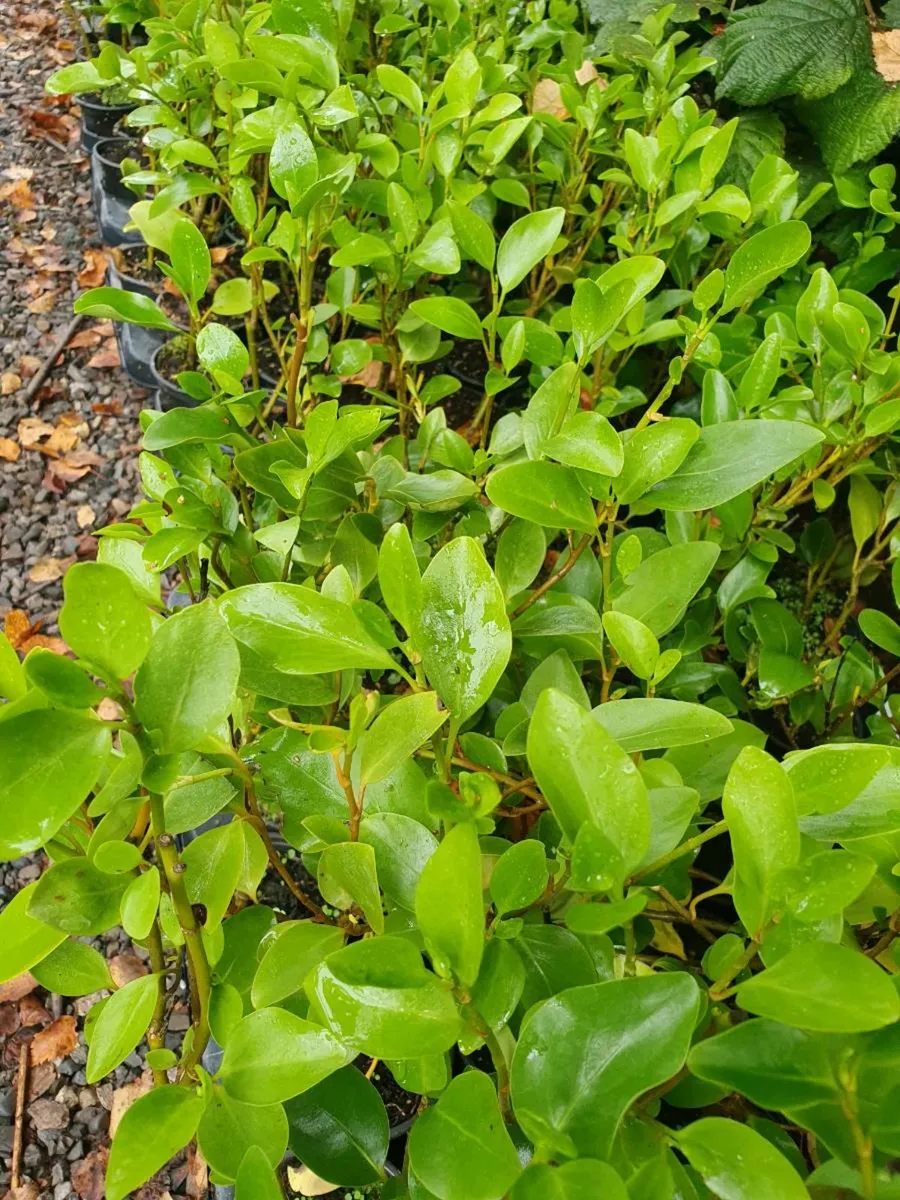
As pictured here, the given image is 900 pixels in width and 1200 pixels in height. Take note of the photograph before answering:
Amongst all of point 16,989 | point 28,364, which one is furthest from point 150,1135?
point 28,364

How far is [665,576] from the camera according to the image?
2.04 feet

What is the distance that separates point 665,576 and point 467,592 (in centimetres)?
20

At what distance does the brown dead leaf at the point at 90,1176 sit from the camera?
110 cm

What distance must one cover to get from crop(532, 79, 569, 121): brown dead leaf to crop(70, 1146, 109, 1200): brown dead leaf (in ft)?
5.48

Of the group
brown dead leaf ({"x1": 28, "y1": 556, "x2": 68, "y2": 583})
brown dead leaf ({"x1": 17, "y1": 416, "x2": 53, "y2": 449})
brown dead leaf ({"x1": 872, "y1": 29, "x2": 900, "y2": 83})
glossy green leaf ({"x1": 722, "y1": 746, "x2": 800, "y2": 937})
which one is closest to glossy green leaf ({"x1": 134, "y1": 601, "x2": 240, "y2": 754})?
glossy green leaf ({"x1": 722, "y1": 746, "x2": 800, "y2": 937})

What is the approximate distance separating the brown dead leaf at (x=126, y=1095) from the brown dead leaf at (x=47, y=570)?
99 centimetres

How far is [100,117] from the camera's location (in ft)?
7.27

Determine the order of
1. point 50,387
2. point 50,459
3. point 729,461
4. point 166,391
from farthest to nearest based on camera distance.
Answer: point 50,387, point 50,459, point 166,391, point 729,461

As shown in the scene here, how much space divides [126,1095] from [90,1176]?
95 millimetres

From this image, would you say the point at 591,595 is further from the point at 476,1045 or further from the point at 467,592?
the point at 476,1045

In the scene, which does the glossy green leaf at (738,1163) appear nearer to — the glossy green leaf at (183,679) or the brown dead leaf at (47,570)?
the glossy green leaf at (183,679)

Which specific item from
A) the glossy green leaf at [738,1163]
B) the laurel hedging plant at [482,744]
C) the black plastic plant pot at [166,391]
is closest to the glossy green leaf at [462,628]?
the laurel hedging plant at [482,744]

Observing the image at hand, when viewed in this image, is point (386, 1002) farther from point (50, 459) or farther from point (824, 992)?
point (50, 459)

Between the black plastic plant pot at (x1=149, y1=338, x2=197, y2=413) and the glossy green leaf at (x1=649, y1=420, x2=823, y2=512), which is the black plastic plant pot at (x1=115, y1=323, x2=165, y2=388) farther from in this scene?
the glossy green leaf at (x1=649, y1=420, x2=823, y2=512)
